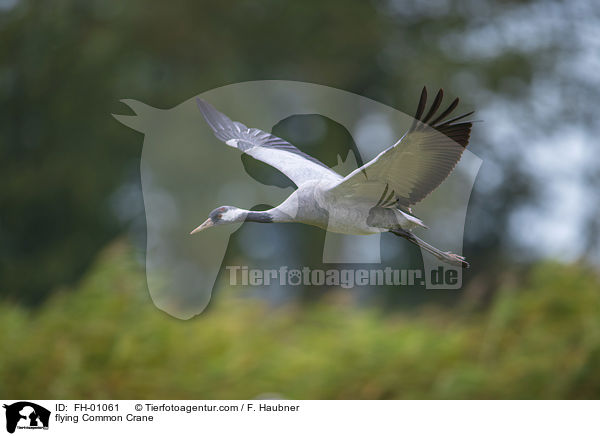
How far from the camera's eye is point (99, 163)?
33.4ft

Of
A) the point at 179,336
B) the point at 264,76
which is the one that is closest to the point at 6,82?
the point at 264,76

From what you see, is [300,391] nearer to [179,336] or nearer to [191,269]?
[179,336]

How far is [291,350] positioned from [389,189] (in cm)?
353

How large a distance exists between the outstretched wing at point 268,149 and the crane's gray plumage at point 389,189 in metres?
0.15

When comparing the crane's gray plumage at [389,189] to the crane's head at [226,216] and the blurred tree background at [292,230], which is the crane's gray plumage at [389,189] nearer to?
the crane's head at [226,216]

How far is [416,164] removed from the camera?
175 centimetres

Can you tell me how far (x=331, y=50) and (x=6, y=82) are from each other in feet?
16.4

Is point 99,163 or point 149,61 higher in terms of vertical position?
point 149,61

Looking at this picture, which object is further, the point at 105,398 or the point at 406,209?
the point at 105,398

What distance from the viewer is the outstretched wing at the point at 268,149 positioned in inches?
78.7

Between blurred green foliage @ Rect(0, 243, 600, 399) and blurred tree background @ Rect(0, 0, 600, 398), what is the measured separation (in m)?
0.02
